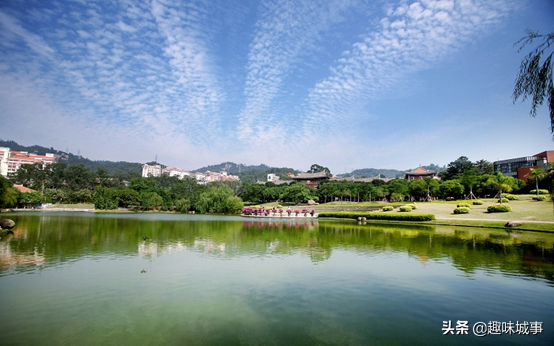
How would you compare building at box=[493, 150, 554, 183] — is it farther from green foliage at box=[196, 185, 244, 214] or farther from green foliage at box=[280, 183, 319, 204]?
green foliage at box=[196, 185, 244, 214]

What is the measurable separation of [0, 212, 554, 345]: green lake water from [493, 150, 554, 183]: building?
169 ft

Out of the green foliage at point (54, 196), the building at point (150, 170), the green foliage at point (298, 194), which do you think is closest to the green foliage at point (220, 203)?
the green foliage at point (298, 194)

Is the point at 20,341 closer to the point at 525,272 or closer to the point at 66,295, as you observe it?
the point at 66,295

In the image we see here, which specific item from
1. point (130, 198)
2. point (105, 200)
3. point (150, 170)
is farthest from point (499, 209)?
point (150, 170)

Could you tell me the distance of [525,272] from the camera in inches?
377

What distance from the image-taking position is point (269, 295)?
746cm

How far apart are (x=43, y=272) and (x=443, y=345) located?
11.2m

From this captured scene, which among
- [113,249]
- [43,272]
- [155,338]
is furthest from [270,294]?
[113,249]

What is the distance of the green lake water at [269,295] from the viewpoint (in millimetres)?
5383

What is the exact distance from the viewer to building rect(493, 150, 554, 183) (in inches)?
2028

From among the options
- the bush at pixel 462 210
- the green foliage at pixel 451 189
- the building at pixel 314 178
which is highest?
the building at pixel 314 178

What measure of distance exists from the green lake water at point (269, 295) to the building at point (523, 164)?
169 feet

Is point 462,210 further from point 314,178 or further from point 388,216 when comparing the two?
point 314,178

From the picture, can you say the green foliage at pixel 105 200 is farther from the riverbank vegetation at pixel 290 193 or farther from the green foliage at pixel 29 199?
the green foliage at pixel 29 199
